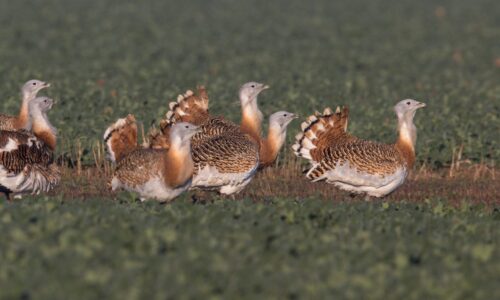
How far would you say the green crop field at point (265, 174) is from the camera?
7855 millimetres

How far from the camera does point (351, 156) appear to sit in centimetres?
1245

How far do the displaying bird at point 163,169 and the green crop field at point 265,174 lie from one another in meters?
0.24

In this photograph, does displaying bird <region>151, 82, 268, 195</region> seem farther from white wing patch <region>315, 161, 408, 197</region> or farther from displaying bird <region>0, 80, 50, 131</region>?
displaying bird <region>0, 80, 50, 131</region>

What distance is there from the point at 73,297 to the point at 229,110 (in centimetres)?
1148

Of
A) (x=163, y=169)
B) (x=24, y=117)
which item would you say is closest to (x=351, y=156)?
(x=163, y=169)

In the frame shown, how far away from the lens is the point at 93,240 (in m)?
8.46

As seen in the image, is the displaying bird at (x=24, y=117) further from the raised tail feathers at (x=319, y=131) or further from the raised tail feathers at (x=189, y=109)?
the raised tail feathers at (x=319, y=131)

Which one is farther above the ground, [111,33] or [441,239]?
[111,33]

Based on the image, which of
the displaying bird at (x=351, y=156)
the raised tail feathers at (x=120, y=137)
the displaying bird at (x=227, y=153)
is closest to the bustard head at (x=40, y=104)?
the raised tail feathers at (x=120, y=137)

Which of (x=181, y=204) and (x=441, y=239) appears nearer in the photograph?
(x=441, y=239)

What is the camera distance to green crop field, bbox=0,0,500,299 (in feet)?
25.8

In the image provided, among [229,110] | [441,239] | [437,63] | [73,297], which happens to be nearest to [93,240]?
[73,297]

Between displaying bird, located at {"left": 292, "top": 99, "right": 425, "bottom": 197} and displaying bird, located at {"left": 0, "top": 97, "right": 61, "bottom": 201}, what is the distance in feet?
9.67

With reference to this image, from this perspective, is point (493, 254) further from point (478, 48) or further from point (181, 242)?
point (478, 48)
